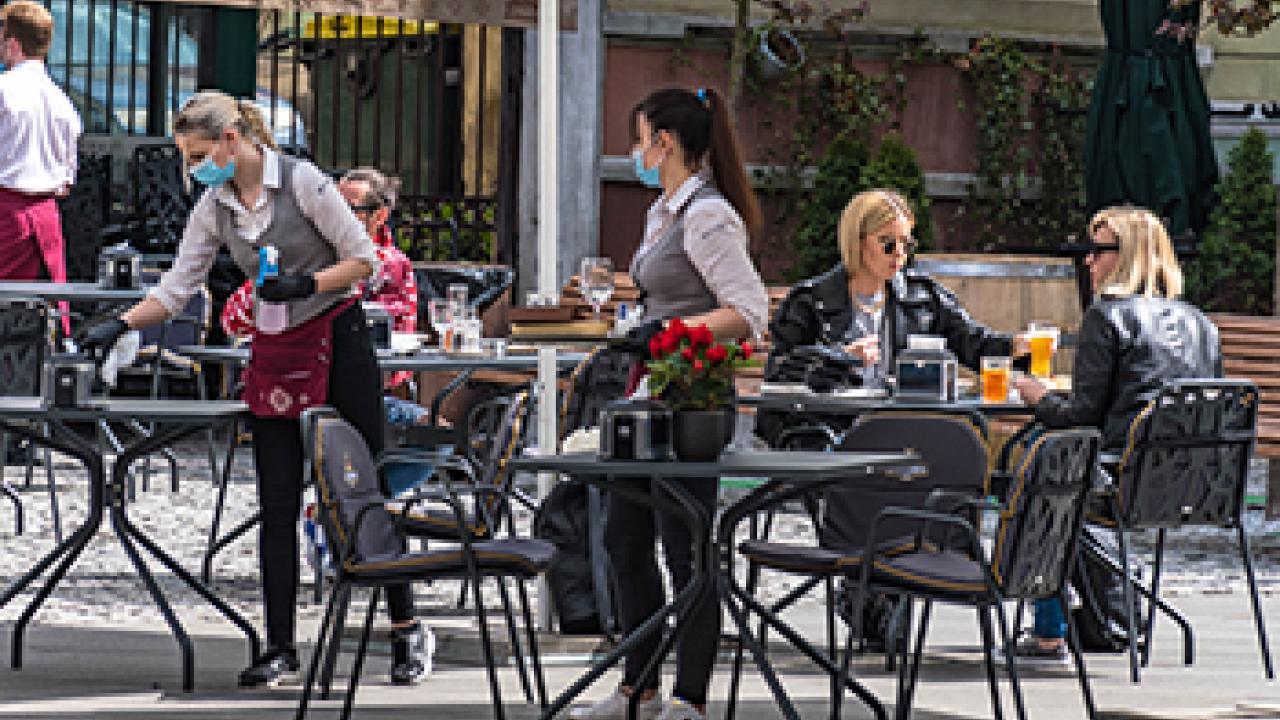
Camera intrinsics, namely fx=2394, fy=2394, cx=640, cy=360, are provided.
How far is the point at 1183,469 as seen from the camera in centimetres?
719

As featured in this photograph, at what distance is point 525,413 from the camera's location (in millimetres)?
6977

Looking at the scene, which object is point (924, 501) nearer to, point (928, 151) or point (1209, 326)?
point (1209, 326)

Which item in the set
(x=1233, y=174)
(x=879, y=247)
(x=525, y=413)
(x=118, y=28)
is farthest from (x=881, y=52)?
(x=525, y=413)

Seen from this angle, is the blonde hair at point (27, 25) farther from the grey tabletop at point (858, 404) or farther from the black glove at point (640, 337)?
the black glove at point (640, 337)

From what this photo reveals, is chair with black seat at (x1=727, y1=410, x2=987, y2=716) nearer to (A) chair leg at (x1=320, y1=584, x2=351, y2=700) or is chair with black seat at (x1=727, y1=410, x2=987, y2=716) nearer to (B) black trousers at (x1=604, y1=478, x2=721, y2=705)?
(B) black trousers at (x1=604, y1=478, x2=721, y2=705)

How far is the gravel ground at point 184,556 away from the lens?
789 centimetres

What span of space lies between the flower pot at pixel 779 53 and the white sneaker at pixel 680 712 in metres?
9.45

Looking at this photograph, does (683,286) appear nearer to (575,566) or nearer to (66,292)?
(575,566)

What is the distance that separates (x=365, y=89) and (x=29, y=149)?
5.05 m

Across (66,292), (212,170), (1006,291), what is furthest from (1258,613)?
(1006,291)

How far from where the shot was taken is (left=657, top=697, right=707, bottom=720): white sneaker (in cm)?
571

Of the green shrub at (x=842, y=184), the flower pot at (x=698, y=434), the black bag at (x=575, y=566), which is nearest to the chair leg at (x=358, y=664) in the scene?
the flower pot at (x=698, y=434)

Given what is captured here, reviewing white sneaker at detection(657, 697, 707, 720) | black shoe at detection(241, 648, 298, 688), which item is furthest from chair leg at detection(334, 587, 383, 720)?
white sneaker at detection(657, 697, 707, 720)

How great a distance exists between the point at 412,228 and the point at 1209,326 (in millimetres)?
7553
